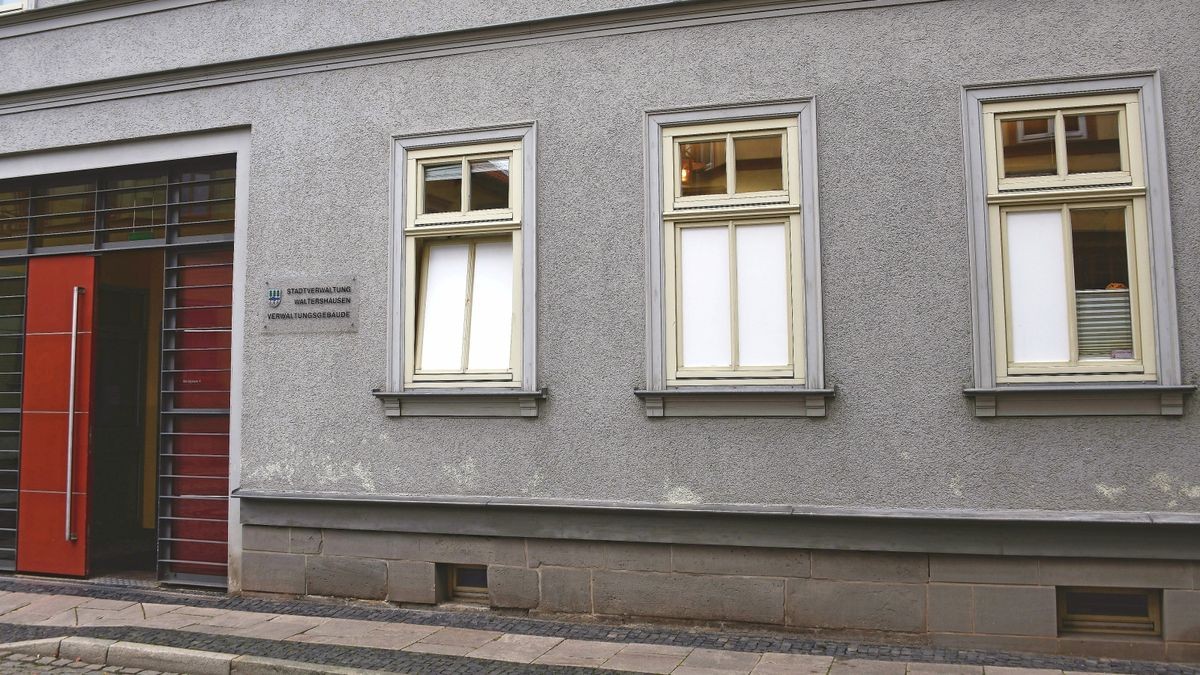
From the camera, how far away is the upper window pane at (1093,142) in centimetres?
663

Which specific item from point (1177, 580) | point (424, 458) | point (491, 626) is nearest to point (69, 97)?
point (424, 458)

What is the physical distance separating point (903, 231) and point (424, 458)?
4.07 metres

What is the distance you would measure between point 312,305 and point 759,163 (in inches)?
154

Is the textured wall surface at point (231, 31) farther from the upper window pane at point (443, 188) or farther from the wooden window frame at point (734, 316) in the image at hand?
the wooden window frame at point (734, 316)

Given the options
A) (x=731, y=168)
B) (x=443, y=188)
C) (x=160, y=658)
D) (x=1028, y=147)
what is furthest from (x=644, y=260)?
(x=160, y=658)

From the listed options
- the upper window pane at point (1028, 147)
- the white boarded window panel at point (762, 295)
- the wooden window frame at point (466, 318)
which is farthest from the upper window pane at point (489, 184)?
the upper window pane at point (1028, 147)

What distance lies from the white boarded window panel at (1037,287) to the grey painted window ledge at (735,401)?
4.41ft

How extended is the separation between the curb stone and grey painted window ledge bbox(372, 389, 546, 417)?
7.26ft

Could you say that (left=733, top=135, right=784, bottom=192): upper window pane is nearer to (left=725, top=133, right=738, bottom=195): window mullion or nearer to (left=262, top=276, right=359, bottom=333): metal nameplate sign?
(left=725, top=133, right=738, bottom=195): window mullion

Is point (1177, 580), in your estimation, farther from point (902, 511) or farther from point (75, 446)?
point (75, 446)

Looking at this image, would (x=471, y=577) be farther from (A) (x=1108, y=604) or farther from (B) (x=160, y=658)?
(A) (x=1108, y=604)

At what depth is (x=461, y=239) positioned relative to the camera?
319 inches

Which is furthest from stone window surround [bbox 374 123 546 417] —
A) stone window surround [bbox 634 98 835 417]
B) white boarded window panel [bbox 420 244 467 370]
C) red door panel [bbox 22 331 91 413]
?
red door panel [bbox 22 331 91 413]

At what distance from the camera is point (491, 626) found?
7.31 meters
